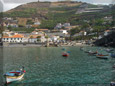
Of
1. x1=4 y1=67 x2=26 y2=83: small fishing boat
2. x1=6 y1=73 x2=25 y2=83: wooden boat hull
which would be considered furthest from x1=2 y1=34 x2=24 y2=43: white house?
x1=6 y1=73 x2=25 y2=83: wooden boat hull

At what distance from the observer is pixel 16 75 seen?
1403 inches

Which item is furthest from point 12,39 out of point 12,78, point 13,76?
point 12,78

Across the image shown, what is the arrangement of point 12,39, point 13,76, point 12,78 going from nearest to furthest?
point 12,78 < point 13,76 < point 12,39

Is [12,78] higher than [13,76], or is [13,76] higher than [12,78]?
[13,76]

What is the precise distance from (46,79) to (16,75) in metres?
4.61

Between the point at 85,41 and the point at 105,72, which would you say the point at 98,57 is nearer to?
the point at 105,72

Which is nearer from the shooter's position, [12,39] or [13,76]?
[13,76]

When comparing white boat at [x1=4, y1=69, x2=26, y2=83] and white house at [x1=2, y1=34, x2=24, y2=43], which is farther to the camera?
white house at [x1=2, y1=34, x2=24, y2=43]

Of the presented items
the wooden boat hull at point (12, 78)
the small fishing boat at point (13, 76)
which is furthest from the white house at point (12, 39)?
the wooden boat hull at point (12, 78)

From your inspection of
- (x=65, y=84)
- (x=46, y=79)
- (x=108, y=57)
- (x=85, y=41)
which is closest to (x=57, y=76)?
(x=46, y=79)

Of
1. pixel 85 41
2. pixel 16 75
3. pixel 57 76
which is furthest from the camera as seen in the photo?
pixel 85 41

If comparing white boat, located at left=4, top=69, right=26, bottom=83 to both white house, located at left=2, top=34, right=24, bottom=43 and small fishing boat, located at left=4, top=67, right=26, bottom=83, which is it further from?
white house, located at left=2, top=34, right=24, bottom=43

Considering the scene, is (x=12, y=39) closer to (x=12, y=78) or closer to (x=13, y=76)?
(x=13, y=76)

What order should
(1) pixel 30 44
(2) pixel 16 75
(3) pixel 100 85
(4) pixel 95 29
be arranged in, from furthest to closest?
(4) pixel 95 29 → (1) pixel 30 44 → (2) pixel 16 75 → (3) pixel 100 85
